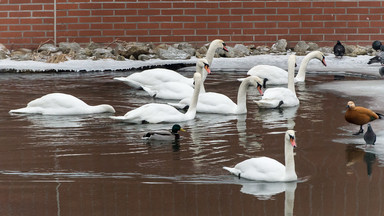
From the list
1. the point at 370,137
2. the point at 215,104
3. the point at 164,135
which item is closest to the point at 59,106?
the point at 215,104

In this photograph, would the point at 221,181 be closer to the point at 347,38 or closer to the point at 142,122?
the point at 142,122

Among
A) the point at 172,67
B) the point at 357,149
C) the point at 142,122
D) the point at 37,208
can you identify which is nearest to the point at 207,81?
the point at 172,67

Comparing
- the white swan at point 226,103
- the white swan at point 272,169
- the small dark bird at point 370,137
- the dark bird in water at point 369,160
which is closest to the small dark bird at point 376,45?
the white swan at point 226,103

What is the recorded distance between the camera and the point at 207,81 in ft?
66.2

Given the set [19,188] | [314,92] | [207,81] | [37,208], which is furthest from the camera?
[207,81]

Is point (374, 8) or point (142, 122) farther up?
point (374, 8)

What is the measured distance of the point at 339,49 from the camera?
2277cm

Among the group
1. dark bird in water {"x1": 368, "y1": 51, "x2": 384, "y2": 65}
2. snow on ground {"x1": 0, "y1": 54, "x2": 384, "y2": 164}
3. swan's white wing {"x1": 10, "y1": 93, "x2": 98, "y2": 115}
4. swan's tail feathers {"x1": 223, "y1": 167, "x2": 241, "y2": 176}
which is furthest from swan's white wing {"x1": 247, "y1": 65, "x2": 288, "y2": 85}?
swan's tail feathers {"x1": 223, "y1": 167, "x2": 241, "y2": 176}

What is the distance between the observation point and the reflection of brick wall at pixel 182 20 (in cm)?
2375

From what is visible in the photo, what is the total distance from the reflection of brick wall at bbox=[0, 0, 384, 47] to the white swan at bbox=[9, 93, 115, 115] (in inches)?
345

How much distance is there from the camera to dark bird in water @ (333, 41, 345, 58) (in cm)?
2275

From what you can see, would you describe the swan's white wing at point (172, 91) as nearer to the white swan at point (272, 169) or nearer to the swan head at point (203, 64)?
the swan head at point (203, 64)

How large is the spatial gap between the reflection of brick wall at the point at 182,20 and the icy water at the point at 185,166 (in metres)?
7.55

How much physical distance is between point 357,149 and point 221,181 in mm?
2682
